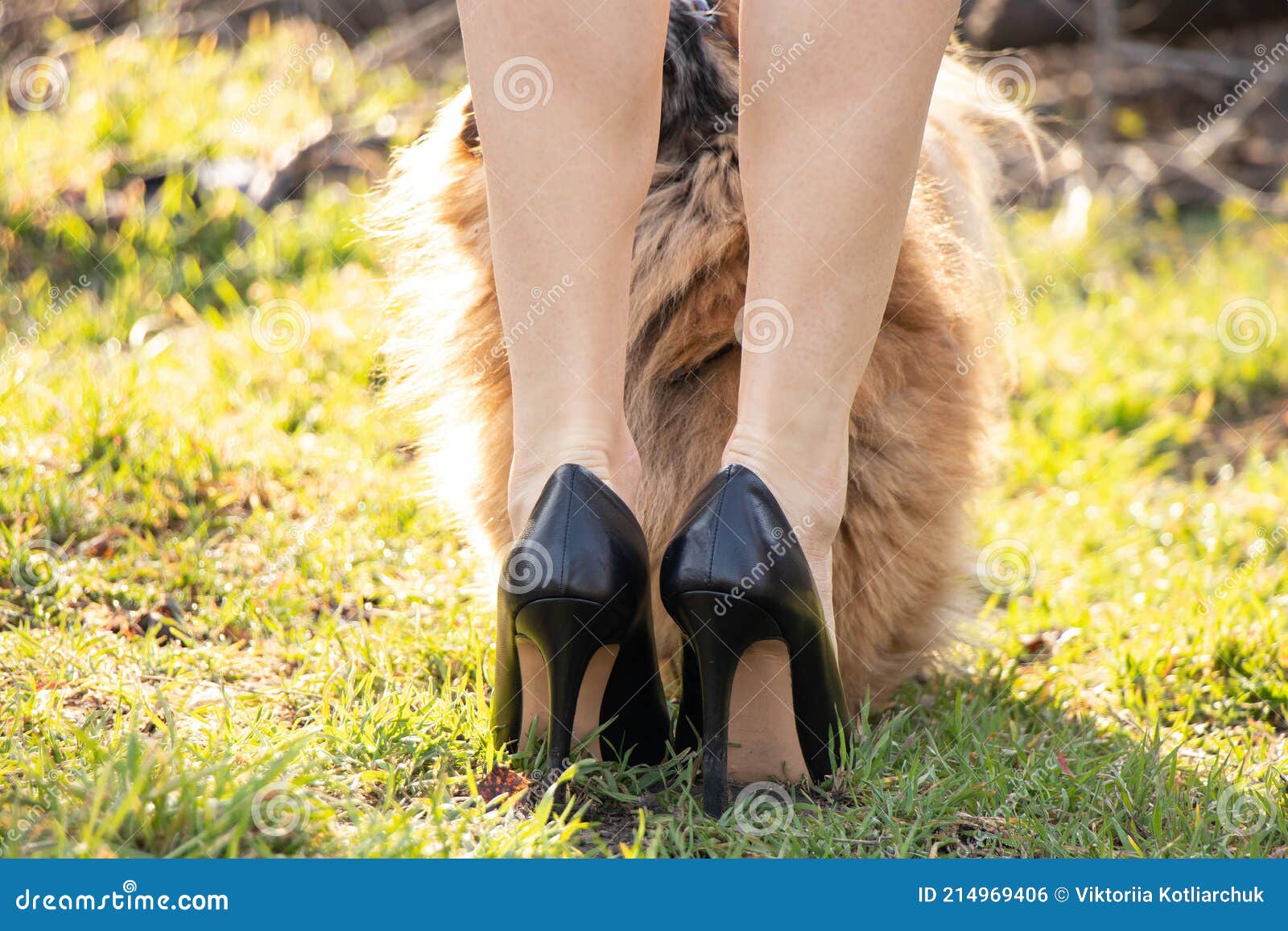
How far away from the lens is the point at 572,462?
4.70ft

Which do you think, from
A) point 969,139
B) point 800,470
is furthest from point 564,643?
point 969,139

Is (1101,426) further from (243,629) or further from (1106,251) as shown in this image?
(243,629)

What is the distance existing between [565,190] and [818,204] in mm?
296

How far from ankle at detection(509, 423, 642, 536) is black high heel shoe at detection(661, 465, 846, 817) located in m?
0.11

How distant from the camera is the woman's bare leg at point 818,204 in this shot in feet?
4.33

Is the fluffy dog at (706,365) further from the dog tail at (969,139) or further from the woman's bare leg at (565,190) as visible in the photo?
the woman's bare leg at (565,190)

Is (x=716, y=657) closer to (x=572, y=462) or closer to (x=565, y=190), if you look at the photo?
(x=572, y=462)

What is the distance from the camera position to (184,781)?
115 cm

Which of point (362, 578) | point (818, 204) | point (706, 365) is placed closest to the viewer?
point (818, 204)

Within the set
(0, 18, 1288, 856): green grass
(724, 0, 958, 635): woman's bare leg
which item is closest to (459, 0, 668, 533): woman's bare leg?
(724, 0, 958, 635): woman's bare leg

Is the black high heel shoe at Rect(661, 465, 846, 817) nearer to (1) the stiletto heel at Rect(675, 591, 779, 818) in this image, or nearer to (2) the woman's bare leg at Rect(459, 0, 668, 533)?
(1) the stiletto heel at Rect(675, 591, 779, 818)

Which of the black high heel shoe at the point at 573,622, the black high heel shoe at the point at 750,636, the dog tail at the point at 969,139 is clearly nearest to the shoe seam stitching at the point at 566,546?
the black high heel shoe at the point at 573,622

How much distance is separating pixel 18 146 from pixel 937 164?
3.02 meters

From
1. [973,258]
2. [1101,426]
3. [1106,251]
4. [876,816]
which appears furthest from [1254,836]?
[1106,251]
